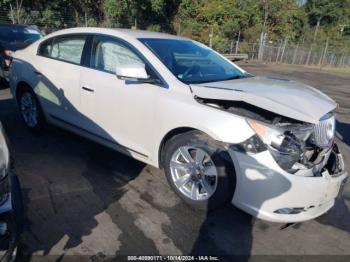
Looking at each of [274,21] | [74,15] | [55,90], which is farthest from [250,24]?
[55,90]

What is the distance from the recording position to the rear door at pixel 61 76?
4.19 metres

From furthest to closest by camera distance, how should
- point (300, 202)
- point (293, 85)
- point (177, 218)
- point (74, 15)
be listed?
1. point (74, 15)
2. point (293, 85)
3. point (177, 218)
4. point (300, 202)

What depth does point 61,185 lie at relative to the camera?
11.8ft

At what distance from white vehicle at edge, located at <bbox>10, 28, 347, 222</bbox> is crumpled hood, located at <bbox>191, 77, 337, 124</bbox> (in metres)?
0.01

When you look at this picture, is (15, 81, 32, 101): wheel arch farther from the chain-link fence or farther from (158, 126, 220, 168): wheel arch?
the chain-link fence

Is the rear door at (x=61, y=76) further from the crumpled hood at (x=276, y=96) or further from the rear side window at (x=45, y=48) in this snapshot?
the crumpled hood at (x=276, y=96)

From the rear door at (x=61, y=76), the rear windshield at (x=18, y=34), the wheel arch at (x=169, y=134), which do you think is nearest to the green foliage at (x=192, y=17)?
the rear windshield at (x=18, y=34)

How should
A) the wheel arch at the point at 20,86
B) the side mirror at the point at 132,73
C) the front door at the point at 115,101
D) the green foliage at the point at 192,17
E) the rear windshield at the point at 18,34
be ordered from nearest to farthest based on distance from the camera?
the side mirror at the point at 132,73 → the front door at the point at 115,101 → the wheel arch at the point at 20,86 → the rear windshield at the point at 18,34 → the green foliage at the point at 192,17

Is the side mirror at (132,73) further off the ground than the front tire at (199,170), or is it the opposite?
the side mirror at (132,73)

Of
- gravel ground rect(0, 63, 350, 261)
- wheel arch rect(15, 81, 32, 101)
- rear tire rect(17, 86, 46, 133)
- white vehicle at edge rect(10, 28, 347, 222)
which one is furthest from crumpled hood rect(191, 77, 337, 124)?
wheel arch rect(15, 81, 32, 101)

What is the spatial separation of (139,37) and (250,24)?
30.3 meters

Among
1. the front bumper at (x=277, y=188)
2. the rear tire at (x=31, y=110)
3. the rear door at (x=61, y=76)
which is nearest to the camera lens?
the front bumper at (x=277, y=188)

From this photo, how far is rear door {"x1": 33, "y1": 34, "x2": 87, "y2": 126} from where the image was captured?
4.19 m

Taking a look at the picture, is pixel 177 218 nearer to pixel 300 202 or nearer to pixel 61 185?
pixel 300 202
